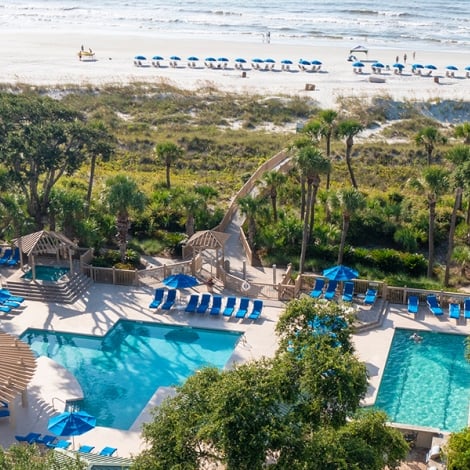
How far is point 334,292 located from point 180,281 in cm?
685

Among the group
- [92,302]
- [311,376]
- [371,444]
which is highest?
[311,376]

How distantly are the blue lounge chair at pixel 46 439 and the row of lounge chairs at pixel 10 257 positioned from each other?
15.3 m

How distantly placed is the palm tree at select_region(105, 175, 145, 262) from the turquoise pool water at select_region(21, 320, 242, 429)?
569 centimetres

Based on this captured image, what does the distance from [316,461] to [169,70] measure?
7831cm

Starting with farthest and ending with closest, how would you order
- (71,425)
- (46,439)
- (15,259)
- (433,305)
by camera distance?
(15,259)
(433,305)
(46,439)
(71,425)

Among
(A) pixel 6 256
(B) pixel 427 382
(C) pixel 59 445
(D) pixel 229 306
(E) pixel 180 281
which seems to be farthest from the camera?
(A) pixel 6 256

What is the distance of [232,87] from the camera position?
8131 centimetres

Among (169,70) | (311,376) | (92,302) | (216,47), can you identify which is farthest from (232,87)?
(311,376)

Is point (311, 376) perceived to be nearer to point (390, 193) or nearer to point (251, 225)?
point (251, 225)

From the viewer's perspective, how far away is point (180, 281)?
109 feet

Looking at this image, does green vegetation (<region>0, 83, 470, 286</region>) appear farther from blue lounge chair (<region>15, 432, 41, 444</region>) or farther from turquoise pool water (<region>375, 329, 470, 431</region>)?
blue lounge chair (<region>15, 432, 41, 444</region>)

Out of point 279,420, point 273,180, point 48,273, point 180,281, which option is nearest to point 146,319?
point 180,281

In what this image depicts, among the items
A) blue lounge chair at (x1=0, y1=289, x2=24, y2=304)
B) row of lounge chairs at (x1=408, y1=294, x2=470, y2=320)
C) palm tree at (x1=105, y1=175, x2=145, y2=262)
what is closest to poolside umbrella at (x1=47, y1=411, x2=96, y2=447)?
blue lounge chair at (x1=0, y1=289, x2=24, y2=304)

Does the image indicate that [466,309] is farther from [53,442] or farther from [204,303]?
[53,442]
